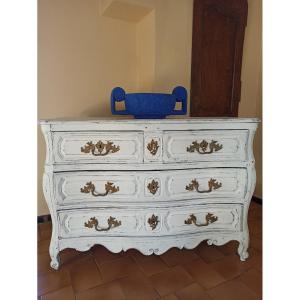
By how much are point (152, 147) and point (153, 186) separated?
19 cm

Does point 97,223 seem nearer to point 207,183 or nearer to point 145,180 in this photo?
point 145,180

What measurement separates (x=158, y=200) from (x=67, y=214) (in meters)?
0.44

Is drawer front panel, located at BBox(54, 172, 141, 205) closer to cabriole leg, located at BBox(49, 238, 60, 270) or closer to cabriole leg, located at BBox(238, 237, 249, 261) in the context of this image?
cabriole leg, located at BBox(49, 238, 60, 270)

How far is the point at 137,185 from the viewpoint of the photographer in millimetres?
1104

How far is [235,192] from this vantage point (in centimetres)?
119

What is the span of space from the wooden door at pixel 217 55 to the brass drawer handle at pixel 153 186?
2.60 ft

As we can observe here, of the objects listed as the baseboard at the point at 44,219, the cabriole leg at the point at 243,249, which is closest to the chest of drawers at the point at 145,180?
the cabriole leg at the point at 243,249

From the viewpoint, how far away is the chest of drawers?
106 centimetres

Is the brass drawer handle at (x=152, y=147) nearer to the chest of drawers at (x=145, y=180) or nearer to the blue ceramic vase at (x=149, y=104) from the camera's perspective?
the chest of drawers at (x=145, y=180)

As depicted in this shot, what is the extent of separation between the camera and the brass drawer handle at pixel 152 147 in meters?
1.08

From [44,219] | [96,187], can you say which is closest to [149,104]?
[96,187]
